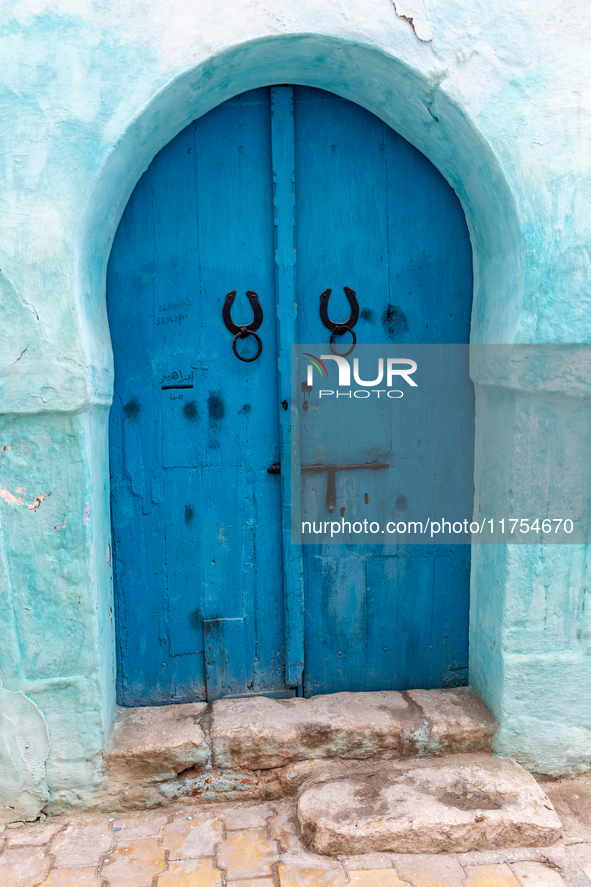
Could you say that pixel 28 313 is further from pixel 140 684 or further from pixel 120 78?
pixel 140 684

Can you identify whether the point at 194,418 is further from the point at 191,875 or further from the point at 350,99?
the point at 191,875

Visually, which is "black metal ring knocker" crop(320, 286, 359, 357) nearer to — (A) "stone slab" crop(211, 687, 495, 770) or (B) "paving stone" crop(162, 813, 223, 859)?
(A) "stone slab" crop(211, 687, 495, 770)

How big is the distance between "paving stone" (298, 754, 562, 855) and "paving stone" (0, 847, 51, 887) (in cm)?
89

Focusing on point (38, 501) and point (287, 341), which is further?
point (287, 341)

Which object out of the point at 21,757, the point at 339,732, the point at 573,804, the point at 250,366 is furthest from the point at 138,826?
the point at 250,366

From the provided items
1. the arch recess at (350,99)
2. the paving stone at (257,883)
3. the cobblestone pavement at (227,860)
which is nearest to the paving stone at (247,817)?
the cobblestone pavement at (227,860)

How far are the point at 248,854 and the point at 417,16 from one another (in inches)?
114

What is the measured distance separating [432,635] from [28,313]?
6.77 ft

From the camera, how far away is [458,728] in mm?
2545

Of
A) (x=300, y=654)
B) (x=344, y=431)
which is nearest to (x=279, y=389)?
(x=344, y=431)

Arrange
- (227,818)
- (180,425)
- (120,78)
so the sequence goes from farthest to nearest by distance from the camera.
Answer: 1. (180,425)
2. (227,818)
3. (120,78)

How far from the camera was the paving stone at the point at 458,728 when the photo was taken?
8.35 ft

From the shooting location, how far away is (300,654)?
275 centimetres

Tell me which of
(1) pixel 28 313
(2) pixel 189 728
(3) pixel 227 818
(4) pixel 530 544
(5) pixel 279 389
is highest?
(1) pixel 28 313
